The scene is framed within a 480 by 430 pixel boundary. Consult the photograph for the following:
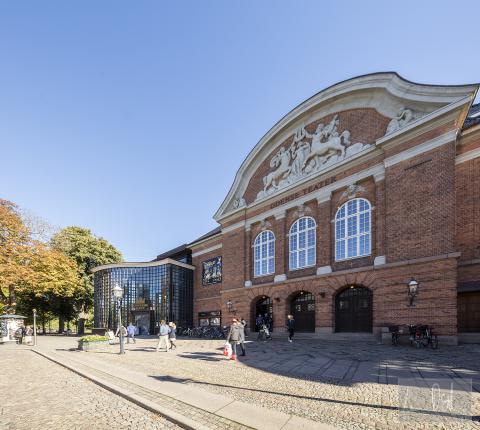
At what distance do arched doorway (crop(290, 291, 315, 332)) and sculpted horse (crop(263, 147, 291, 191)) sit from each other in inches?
360

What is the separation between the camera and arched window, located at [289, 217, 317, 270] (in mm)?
25022

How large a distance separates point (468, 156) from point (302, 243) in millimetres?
11685

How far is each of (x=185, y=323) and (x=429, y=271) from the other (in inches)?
1045

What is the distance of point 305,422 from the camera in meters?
5.80

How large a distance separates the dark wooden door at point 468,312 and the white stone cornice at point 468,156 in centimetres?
692

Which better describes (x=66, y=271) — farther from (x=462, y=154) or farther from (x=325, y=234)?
(x=462, y=154)

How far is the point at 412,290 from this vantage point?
17.6 metres

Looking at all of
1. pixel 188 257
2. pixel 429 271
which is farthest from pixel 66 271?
pixel 429 271

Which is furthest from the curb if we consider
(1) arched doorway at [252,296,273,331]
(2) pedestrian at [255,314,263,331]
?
(1) arched doorway at [252,296,273,331]

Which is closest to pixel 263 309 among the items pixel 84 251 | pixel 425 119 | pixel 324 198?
pixel 324 198

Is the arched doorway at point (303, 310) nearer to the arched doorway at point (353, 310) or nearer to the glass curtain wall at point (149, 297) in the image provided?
the arched doorway at point (353, 310)

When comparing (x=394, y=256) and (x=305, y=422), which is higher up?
(x=394, y=256)

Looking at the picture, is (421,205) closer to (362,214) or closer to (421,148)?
(421,148)

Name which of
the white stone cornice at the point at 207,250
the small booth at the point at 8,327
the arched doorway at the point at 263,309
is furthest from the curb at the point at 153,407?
the small booth at the point at 8,327
